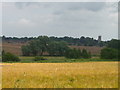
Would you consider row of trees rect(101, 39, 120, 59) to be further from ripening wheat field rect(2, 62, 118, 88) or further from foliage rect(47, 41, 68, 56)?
foliage rect(47, 41, 68, 56)

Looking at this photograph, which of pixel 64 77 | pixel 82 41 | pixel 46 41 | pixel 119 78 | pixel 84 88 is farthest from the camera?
pixel 82 41

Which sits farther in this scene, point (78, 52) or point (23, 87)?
point (78, 52)

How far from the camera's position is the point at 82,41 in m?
112

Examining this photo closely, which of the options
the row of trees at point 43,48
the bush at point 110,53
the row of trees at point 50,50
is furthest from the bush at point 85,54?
the bush at point 110,53

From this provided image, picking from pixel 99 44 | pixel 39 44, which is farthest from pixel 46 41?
pixel 99 44

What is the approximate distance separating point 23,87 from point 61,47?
257 ft

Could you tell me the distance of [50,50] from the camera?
83.1 m

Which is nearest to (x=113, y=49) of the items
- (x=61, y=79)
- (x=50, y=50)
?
(x=61, y=79)

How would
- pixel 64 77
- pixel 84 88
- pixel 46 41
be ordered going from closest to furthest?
pixel 84 88 < pixel 64 77 < pixel 46 41

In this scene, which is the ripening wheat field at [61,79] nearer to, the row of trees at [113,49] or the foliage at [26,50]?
the row of trees at [113,49]

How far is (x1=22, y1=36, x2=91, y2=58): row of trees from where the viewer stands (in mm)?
80875

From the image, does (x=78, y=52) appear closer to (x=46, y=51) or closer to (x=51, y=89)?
(x=46, y=51)

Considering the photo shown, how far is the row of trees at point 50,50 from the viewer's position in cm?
8088

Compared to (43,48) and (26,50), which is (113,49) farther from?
(26,50)
